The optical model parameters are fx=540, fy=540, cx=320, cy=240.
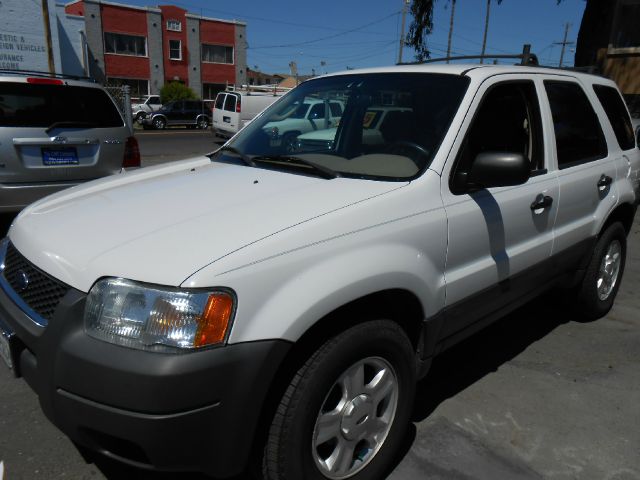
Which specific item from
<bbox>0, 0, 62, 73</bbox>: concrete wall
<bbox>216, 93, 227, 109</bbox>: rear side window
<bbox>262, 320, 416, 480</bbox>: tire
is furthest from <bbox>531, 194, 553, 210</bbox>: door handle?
<bbox>0, 0, 62, 73</bbox>: concrete wall

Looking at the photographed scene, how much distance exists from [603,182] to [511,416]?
6.07 feet

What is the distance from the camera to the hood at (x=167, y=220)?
6.14 ft

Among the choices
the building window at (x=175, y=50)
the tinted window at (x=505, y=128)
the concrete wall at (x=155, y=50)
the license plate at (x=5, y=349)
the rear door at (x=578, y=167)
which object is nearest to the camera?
the license plate at (x=5, y=349)

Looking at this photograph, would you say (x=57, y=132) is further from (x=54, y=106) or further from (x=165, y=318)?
(x=165, y=318)

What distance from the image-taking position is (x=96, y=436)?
1845 millimetres

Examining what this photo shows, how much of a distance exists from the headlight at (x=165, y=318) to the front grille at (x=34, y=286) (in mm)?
301

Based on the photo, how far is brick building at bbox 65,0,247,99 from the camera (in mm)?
41906

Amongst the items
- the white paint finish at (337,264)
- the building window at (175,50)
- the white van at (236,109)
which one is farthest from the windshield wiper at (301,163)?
the building window at (175,50)

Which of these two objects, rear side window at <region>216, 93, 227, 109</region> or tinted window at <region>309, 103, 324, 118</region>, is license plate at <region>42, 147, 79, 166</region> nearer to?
tinted window at <region>309, 103, 324, 118</region>

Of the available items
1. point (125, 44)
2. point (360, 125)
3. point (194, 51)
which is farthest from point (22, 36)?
point (360, 125)

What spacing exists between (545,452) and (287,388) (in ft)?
5.14

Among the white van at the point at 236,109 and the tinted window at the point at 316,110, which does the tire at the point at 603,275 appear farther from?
the white van at the point at 236,109

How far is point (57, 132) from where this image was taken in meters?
5.23

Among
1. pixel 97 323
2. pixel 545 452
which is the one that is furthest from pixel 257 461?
pixel 545 452
